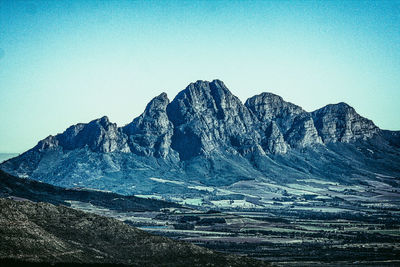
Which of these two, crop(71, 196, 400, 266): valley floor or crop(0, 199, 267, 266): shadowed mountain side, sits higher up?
crop(0, 199, 267, 266): shadowed mountain side

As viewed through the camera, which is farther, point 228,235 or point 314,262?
point 228,235

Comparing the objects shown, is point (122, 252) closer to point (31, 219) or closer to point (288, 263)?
point (31, 219)

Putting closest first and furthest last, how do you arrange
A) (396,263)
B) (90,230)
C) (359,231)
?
(90,230), (396,263), (359,231)

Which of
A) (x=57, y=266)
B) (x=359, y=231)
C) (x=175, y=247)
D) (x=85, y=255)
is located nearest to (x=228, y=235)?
(x=359, y=231)

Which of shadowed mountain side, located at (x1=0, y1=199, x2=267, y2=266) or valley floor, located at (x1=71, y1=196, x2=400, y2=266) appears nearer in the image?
shadowed mountain side, located at (x1=0, y1=199, x2=267, y2=266)

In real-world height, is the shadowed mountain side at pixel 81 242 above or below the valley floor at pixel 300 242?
above

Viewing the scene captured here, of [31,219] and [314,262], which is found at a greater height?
[31,219]

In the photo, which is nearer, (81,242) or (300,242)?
(81,242)

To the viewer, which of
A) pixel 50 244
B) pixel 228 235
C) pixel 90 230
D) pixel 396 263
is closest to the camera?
pixel 50 244
